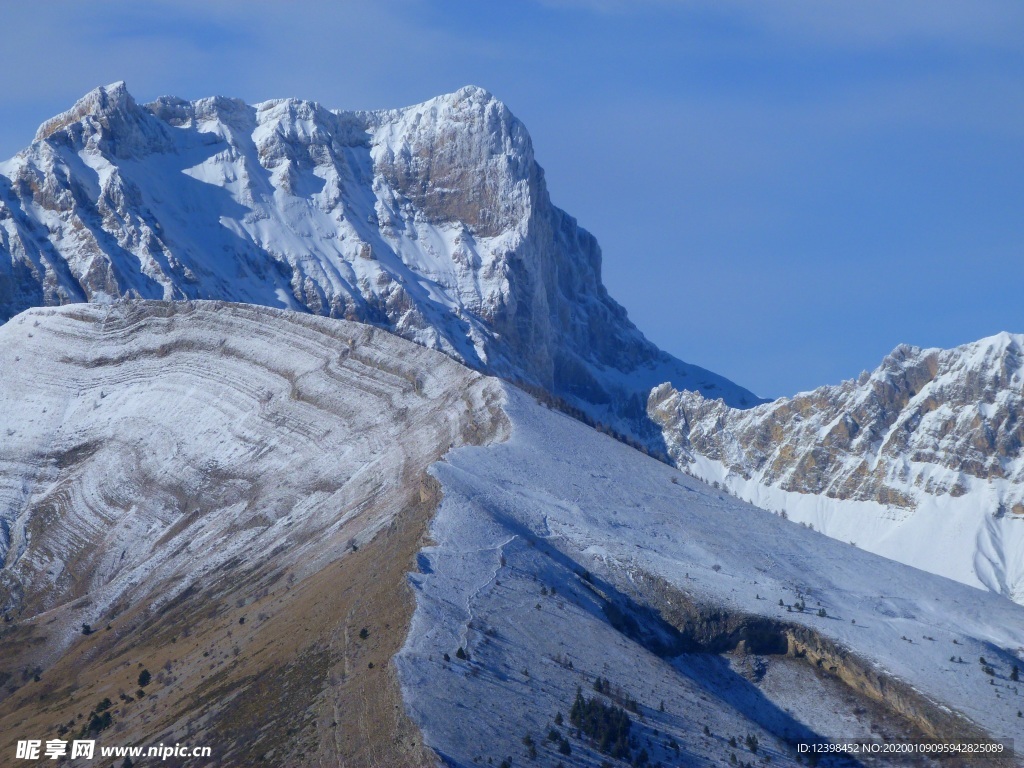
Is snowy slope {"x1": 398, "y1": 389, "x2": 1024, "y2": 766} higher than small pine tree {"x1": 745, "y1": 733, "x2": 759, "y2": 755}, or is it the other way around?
snowy slope {"x1": 398, "y1": 389, "x2": 1024, "y2": 766}

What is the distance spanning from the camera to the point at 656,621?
104750 mm

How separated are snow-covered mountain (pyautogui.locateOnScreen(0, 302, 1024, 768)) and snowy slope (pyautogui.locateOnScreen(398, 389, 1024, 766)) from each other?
25 centimetres

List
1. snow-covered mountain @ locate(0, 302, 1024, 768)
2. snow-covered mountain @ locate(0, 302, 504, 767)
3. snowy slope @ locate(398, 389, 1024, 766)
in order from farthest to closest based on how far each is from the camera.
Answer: snow-covered mountain @ locate(0, 302, 504, 767)
snow-covered mountain @ locate(0, 302, 1024, 768)
snowy slope @ locate(398, 389, 1024, 766)

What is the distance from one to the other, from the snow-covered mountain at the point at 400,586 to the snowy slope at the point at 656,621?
25 centimetres

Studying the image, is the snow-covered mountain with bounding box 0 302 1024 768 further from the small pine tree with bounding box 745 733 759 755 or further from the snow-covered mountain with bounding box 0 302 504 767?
the snow-covered mountain with bounding box 0 302 504 767

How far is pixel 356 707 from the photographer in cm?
8425

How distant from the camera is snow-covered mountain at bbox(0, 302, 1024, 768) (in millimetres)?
88000

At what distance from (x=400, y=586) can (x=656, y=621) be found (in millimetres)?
16896

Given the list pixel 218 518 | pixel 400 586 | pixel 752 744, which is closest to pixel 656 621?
pixel 752 744

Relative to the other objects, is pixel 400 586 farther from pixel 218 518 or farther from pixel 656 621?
pixel 218 518

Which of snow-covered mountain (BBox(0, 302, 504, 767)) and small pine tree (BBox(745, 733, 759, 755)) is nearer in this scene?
small pine tree (BBox(745, 733, 759, 755))

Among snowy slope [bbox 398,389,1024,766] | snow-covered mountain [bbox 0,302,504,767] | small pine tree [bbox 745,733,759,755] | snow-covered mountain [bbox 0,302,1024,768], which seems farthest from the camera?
snow-covered mountain [bbox 0,302,504,767]

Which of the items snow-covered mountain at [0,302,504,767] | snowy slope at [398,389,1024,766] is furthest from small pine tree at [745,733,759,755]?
snow-covered mountain at [0,302,504,767]

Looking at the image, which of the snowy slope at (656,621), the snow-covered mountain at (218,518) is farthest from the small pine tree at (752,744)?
the snow-covered mountain at (218,518)
